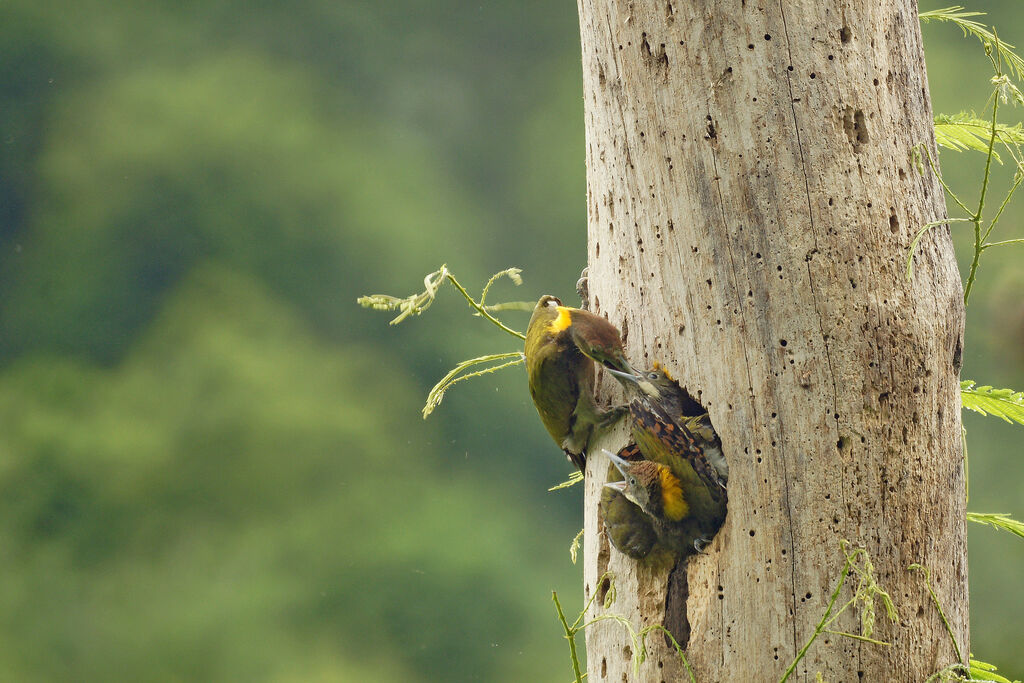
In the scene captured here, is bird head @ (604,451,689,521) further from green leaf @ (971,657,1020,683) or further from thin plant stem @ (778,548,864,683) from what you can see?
green leaf @ (971,657,1020,683)

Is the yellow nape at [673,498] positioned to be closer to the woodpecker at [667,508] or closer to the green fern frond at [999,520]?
the woodpecker at [667,508]

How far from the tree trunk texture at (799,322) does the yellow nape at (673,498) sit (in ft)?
0.19

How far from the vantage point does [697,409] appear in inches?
43.8

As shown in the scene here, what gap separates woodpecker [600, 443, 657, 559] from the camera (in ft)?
3.69

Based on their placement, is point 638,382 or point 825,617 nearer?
point 825,617

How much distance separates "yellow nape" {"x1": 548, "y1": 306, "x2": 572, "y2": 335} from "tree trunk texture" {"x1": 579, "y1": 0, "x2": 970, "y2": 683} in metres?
0.12

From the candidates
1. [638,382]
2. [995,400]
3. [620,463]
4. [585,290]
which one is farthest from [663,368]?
[995,400]


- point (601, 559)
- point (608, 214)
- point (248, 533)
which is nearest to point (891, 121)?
point (608, 214)

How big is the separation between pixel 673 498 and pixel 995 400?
0.66m

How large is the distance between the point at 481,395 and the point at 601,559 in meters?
3.75

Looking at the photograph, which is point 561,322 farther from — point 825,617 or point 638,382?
point 825,617

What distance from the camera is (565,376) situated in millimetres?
1241

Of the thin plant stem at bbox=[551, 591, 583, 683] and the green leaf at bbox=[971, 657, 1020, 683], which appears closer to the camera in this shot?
the thin plant stem at bbox=[551, 591, 583, 683]

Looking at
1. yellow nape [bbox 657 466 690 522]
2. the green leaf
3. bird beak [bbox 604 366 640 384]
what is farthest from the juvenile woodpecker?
the green leaf
